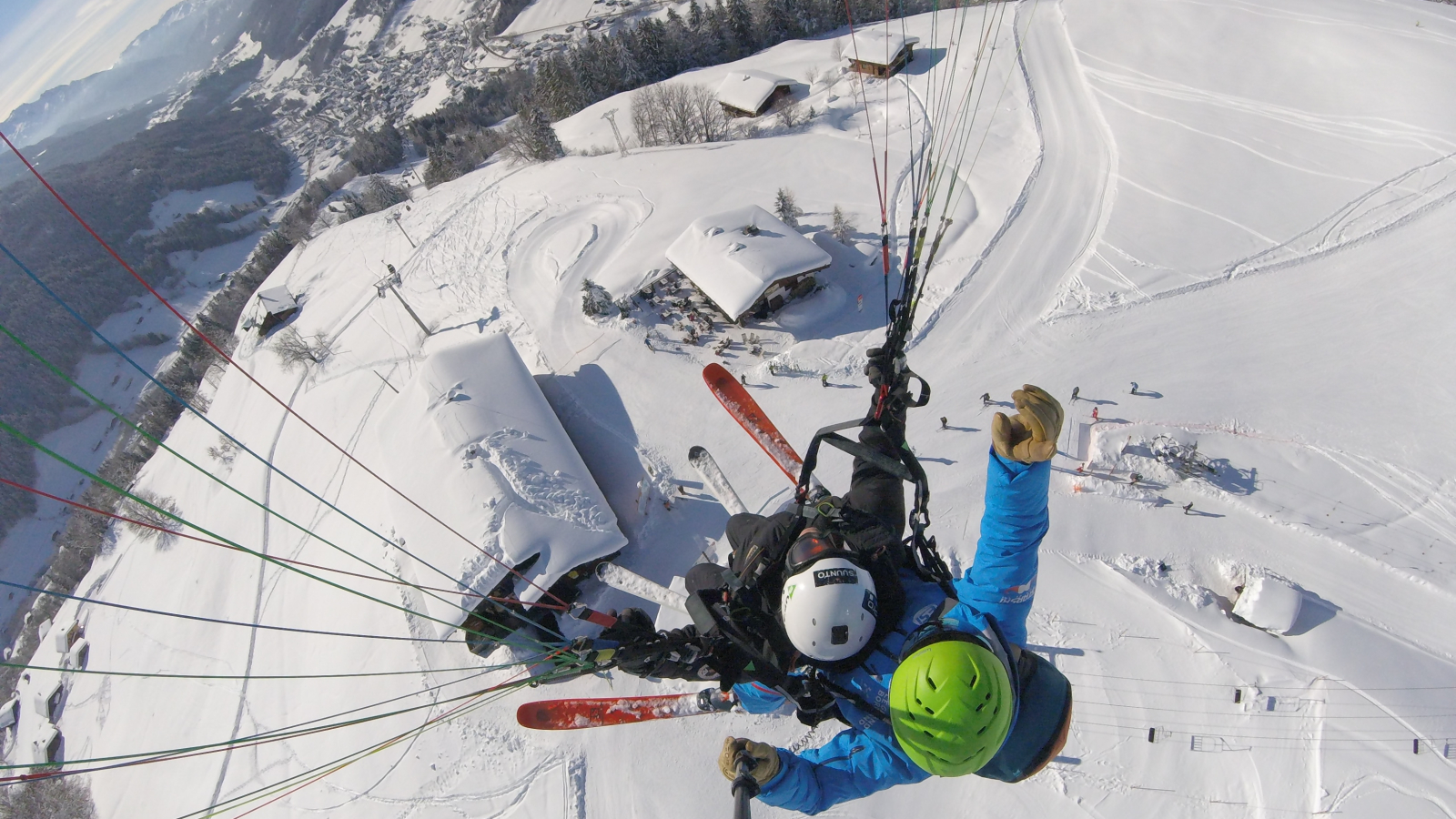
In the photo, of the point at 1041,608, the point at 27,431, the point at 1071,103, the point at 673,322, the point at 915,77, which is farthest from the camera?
the point at 27,431

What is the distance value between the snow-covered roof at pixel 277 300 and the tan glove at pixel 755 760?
1266 inches

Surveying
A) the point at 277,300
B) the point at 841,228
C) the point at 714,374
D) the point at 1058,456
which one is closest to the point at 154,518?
the point at 277,300

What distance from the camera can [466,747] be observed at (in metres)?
12.6

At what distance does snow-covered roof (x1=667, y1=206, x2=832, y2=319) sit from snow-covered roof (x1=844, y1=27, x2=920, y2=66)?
1796 centimetres

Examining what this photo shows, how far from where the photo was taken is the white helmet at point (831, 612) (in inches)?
211

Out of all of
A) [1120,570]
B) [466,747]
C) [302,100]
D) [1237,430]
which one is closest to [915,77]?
[1237,430]

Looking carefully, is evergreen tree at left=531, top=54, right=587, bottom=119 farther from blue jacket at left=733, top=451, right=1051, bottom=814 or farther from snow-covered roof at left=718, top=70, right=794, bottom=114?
blue jacket at left=733, top=451, right=1051, bottom=814

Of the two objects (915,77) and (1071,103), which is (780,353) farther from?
(915,77)

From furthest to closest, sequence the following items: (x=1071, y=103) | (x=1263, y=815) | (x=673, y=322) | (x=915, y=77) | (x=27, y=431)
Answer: (x=27, y=431), (x=915, y=77), (x=1071, y=103), (x=673, y=322), (x=1263, y=815)

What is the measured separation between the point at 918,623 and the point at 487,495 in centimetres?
1148

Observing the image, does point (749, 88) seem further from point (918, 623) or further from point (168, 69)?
point (168, 69)

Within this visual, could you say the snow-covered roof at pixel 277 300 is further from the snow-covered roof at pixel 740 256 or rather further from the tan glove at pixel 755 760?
the tan glove at pixel 755 760

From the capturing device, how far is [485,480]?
47.7 ft

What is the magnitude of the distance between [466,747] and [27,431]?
61.1 meters
